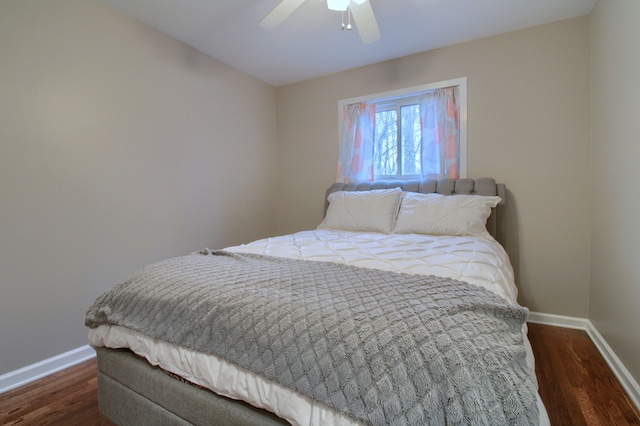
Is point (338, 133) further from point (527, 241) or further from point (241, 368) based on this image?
point (241, 368)

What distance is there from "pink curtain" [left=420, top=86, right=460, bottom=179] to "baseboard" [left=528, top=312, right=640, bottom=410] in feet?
4.46

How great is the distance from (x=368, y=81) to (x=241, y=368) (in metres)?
2.94

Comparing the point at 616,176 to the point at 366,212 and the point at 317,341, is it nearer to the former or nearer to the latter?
the point at 366,212

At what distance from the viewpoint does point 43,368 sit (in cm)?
179

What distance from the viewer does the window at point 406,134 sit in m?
2.65

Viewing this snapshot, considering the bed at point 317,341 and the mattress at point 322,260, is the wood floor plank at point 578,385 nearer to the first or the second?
the mattress at point 322,260

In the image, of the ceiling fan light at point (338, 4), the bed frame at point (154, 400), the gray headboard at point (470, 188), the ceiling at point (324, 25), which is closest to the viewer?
the bed frame at point (154, 400)

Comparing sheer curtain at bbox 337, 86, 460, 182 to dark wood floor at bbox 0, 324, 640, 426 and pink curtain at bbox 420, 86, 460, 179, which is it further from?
dark wood floor at bbox 0, 324, 640, 426

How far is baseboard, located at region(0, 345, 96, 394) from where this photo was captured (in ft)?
5.43

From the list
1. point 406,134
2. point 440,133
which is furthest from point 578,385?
point 406,134

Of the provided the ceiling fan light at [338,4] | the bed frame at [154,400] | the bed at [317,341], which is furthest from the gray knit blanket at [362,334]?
the ceiling fan light at [338,4]

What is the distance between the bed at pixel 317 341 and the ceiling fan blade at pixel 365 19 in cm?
139

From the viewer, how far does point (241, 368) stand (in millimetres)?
880

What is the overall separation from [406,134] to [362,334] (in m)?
2.57
